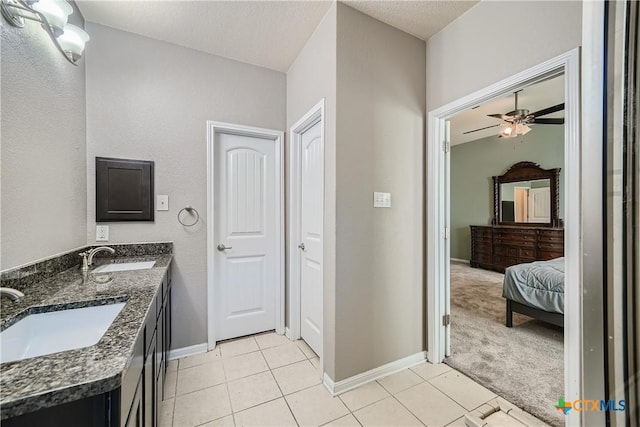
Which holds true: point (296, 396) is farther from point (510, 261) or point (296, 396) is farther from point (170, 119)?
point (510, 261)

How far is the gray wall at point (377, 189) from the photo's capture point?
1.76 m

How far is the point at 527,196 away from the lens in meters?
4.82

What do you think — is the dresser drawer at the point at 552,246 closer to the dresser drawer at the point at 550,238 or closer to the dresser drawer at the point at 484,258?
the dresser drawer at the point at 550,238

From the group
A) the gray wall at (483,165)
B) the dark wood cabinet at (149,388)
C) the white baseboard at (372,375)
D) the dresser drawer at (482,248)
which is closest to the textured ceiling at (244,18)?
the dark wood cabinet at (149,388)

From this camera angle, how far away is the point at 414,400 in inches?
65.1

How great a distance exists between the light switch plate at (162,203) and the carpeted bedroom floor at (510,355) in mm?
2646

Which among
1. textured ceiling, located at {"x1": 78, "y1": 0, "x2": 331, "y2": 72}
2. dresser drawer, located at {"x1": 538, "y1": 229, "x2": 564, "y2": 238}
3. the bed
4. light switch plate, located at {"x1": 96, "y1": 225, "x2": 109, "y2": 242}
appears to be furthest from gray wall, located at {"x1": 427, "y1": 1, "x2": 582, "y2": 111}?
dresser drawer, located at {"x1": 538, "y1": 229, "x2": 564, "y2": 238}

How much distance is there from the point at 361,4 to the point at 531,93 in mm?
3004

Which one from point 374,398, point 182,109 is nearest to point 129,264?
point 182,109

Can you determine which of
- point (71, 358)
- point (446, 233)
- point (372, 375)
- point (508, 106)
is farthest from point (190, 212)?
point (508, 106)

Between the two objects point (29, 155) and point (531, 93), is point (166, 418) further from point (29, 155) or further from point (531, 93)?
point (531, 93)

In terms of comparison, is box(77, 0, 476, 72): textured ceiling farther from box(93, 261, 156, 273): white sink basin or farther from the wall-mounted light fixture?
box(93, 261, 156, 273): white sink basin

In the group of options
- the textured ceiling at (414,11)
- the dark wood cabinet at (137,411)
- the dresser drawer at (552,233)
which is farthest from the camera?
the dresser drawer at (552,233)

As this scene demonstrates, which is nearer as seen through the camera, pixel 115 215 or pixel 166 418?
pixel 166 418
